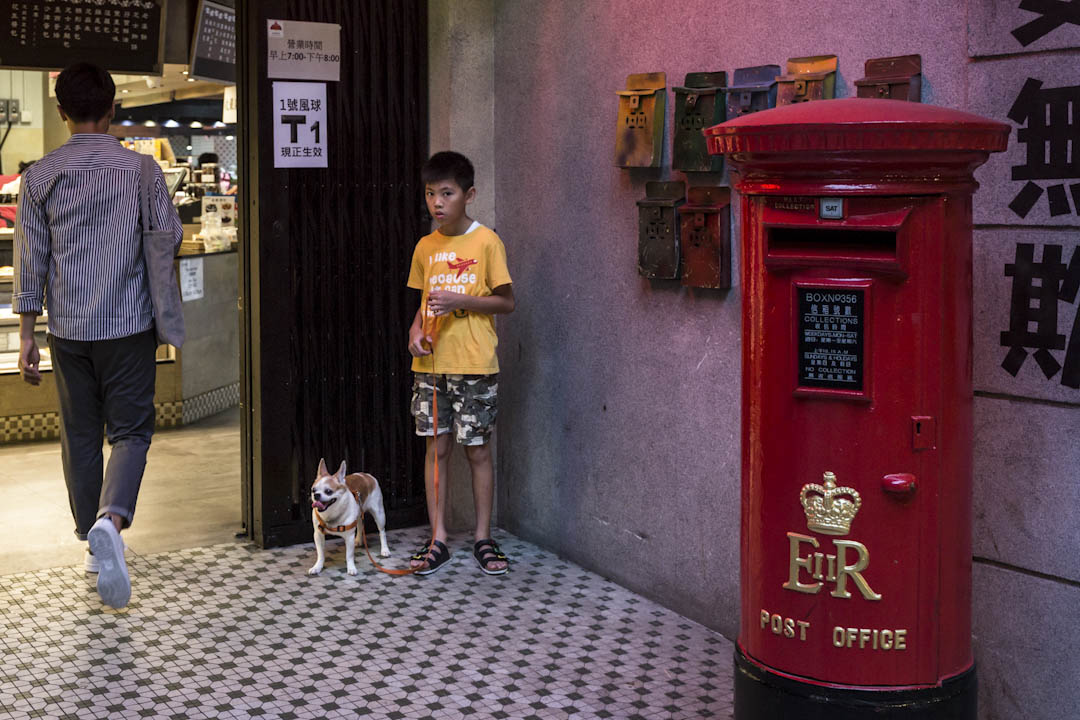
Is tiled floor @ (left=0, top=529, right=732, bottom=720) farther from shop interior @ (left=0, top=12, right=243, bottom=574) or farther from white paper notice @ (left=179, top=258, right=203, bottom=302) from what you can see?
white paper notice @ (left=179, top=258, right=203, bottom=302)

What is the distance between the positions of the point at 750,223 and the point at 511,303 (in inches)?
84.5

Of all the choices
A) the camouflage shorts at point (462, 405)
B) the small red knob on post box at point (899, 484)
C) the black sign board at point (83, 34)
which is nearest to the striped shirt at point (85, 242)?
the camouflage shorts at point (462, 405)

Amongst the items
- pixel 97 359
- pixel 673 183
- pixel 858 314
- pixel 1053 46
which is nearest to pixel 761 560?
pixel 858 314

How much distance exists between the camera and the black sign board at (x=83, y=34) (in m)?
7.78

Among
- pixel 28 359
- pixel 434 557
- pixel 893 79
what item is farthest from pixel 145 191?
pixel 893 79

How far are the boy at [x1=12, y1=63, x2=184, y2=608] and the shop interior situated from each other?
2.40 feet

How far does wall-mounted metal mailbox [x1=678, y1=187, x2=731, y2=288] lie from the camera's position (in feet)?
14.4

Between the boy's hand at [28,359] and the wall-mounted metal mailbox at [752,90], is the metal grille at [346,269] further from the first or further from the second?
the wall-mounted metal mailbox at [752,90]

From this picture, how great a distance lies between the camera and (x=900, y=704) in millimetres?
2982

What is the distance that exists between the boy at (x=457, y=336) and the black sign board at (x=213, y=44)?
3.68 metres

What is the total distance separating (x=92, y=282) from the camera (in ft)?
15.7

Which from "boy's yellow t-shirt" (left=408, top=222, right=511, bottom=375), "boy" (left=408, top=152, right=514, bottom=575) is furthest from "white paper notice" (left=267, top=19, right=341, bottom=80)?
"boy's yellow t-shirt" (left=408, top=222, right=511, bottom=375)

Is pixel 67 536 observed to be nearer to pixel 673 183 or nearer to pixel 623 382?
pixel 623 382

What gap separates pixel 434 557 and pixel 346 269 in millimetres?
1307
